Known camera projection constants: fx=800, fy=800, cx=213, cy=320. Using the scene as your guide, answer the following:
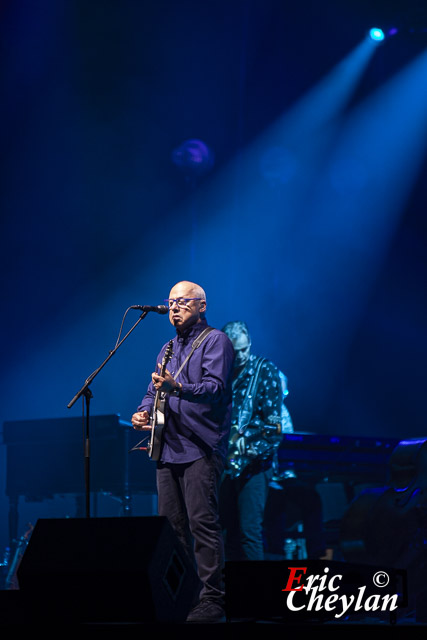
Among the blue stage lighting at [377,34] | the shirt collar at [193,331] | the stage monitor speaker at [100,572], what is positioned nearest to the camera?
the stage monitor speaker at [100,572]

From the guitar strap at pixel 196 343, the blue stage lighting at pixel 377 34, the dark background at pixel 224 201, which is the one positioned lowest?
the guitar strap at pixel 196 343

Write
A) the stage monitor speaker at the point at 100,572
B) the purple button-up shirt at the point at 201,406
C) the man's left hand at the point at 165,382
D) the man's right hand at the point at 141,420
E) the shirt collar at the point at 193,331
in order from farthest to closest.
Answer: the shirt collar at the point at 193,331 → the man's right hand at the point at 141,420 → the purple button-up shirt at the point at 201,406 → the man's left hand at the point at 165,382 → the stage monitor speaker at the point at 100,572

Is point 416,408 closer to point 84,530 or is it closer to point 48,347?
point 48,347

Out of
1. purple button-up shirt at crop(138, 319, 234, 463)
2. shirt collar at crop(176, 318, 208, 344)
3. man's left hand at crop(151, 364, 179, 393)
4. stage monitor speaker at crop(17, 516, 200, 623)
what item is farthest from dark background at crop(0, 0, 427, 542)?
stage monitor speaker at crop(17, 516, 200, 623)

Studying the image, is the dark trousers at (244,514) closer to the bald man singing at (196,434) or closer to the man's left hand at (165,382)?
the bald man singing at (196,434)

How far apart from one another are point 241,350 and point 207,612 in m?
2.16

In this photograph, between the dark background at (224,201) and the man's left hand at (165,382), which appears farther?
the dark background at (224,201)

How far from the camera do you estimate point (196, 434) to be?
4480mm

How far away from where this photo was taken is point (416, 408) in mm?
9859

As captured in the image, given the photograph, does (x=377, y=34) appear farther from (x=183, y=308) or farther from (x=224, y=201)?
(x=183, y=308)

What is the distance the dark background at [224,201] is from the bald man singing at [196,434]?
564 centimetres

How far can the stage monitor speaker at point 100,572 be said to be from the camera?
3434 mm

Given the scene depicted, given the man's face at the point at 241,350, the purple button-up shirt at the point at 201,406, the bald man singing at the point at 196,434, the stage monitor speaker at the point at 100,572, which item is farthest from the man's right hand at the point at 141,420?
the man's face at the point at 241,350

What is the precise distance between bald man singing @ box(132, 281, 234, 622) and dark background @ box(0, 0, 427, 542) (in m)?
5.64
